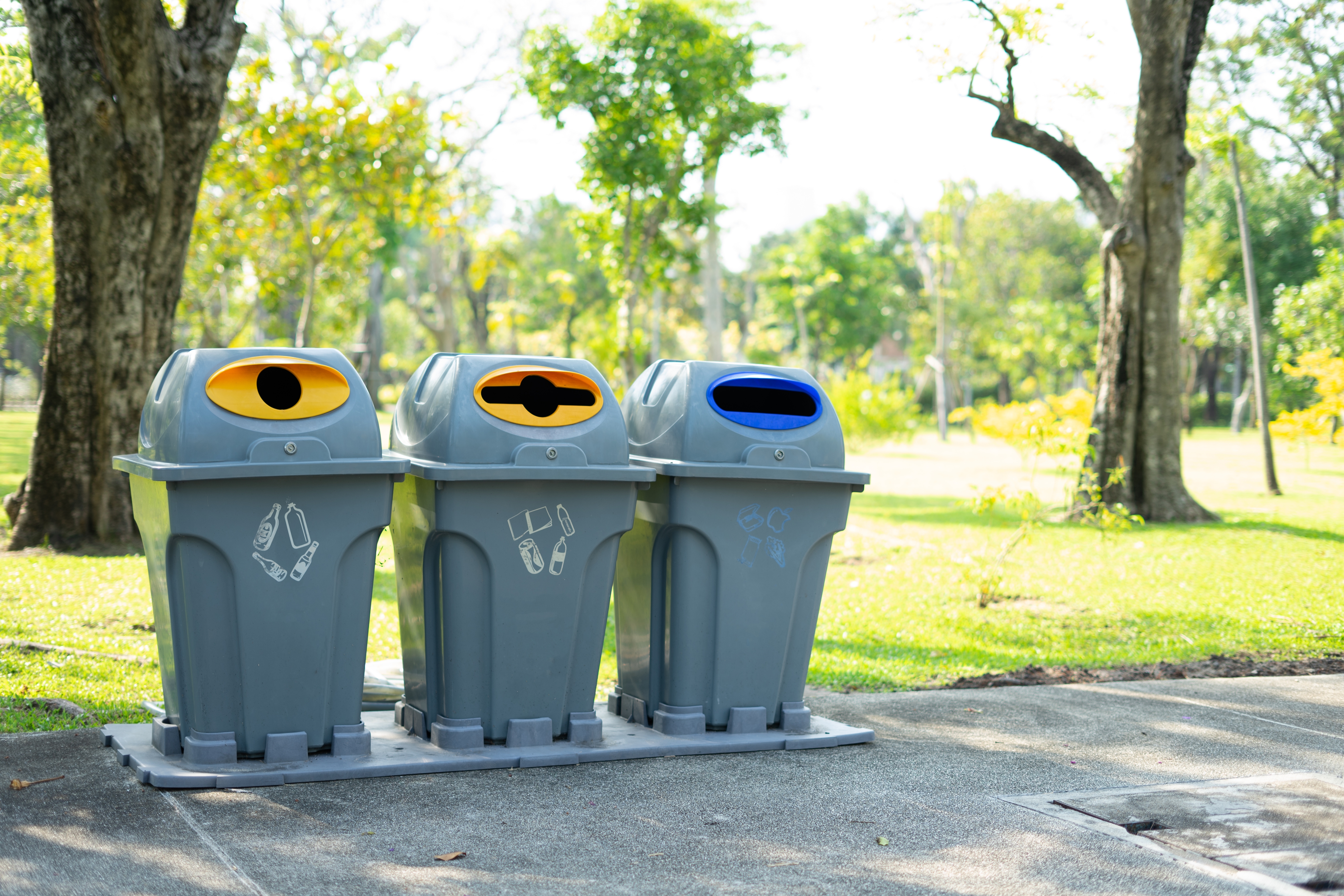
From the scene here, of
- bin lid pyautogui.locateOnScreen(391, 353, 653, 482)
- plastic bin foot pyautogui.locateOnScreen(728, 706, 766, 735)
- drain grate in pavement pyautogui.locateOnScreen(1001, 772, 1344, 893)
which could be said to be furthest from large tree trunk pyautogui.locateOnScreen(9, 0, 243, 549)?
drain grate in pavement pyautogui.locateOnScreen(1001, 772, 1344, 893)

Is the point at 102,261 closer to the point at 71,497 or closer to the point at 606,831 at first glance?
the point at 71,497

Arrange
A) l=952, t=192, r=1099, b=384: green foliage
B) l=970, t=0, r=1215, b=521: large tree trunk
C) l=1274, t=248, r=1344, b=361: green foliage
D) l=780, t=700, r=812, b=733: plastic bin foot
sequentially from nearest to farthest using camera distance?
l=780, t=700, r=812, b=733: plastic bin foot, l=970, t=0, r=1215, b=521: large tree trunk, l=1274, t=248, r=1344, b=361: green foliage, l=952, t=192, r=1099, b=384: green foliage

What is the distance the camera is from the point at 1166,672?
20.4 feet

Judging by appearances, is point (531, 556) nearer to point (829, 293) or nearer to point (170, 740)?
point (170, 740)

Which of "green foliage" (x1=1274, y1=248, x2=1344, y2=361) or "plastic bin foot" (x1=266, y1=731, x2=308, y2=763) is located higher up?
"green foliage" (x1=1274, y1=248, x2=1344, y2=361)

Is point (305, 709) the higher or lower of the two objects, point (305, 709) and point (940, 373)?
the lower

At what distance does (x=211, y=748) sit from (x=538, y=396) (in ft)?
5.52

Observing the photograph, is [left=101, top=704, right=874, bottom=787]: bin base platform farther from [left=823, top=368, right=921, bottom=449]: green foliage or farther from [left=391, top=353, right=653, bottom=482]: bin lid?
[left=823, top=368, right=921, bottom=449]: green foliage

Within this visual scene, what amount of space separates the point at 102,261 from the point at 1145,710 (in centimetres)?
796

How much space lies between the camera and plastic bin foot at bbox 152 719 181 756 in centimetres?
394

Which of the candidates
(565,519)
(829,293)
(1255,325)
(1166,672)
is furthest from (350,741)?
(829,293)

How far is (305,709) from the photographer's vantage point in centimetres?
392

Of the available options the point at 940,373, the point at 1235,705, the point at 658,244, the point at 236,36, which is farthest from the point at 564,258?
the point at 1235,705

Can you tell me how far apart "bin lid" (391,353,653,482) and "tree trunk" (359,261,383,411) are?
32.3 metres
